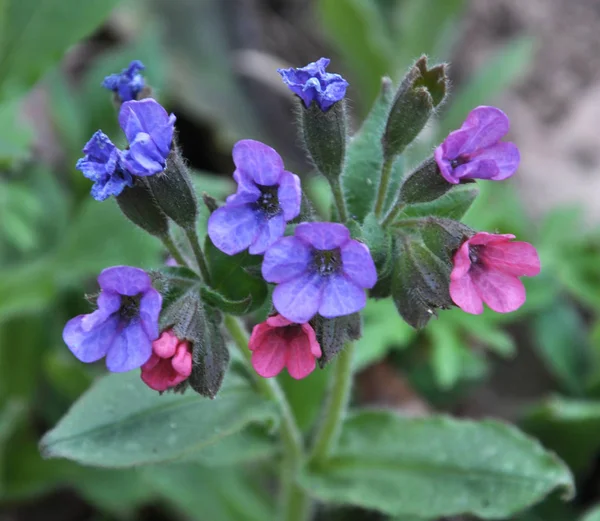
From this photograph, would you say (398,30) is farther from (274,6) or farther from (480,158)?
(480,158)

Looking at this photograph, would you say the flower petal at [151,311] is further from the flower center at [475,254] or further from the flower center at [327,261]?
the flower center at [475,254]

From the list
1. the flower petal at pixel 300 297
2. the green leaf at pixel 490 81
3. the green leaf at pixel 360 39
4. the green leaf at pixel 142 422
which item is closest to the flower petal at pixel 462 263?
the flower petal at pixel 300 297

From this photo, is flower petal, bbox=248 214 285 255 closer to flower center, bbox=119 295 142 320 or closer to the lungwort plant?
the lungwort plant

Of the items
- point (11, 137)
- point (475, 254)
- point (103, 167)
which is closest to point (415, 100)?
point (475, 254)

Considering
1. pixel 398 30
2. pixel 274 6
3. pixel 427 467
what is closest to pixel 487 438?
pixel 427 467

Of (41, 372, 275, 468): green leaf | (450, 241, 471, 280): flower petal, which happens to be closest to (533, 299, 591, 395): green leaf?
(41, 372, 275, 468): green leaf
